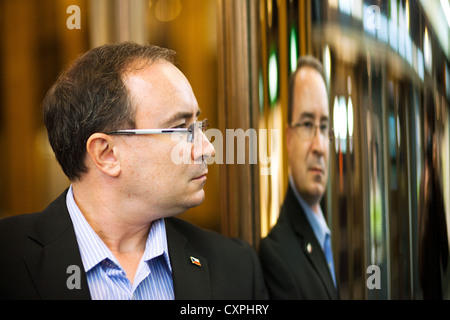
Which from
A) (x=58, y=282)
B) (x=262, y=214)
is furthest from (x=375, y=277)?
(x=58, y=282)

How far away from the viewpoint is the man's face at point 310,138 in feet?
4.95

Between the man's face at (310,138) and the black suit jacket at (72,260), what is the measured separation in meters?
0.29

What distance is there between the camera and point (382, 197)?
149cm

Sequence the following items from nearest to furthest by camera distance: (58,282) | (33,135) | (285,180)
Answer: (58,282) < (33,135) < (285,180)

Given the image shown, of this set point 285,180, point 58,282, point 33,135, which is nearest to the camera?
point 58,282

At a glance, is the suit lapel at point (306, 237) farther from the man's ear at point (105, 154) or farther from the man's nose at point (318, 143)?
the man's ear at point (105, 154)

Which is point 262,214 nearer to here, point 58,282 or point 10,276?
point 58,282

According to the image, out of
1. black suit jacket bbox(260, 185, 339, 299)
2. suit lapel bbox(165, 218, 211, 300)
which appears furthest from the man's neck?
black suit jacket bbox(260, 185, 339, 299)

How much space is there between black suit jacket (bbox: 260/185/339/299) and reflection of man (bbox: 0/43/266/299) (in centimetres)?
24

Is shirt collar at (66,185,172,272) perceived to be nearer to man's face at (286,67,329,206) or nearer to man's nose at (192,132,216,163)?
man's nose at (192,132,216,163)

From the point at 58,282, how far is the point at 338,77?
0.99m

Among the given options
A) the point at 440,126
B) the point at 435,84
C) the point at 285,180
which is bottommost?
the point at 285,180
